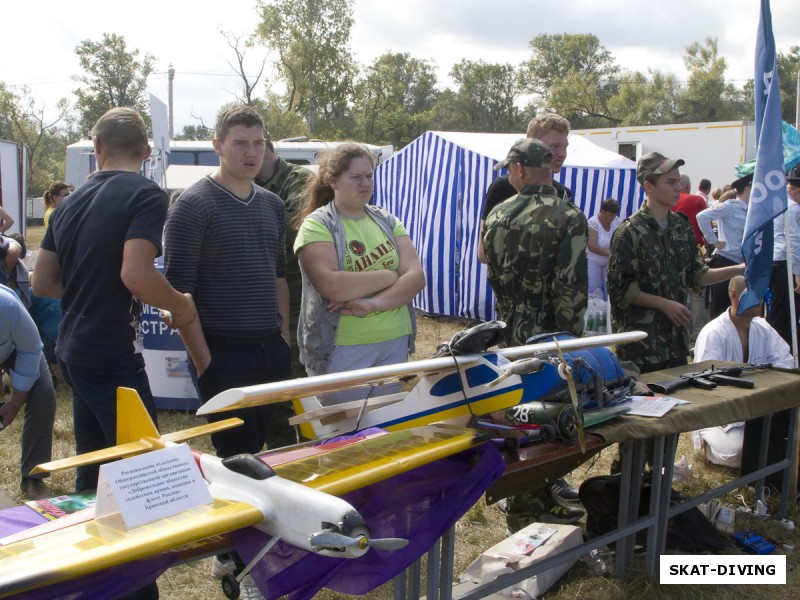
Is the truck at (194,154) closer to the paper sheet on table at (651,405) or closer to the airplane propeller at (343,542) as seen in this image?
the paper sheet on table at (651,405)

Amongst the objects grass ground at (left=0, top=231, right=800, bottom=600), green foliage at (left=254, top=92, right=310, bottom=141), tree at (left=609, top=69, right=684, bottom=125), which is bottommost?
grass ground at (left=0, top=231, right=800, bottom=600)

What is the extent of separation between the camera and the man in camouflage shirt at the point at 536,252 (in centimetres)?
322

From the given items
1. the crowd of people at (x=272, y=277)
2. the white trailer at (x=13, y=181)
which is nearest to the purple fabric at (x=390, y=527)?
the crowd of people at (x=272, y=277)

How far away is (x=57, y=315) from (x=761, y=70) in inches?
209

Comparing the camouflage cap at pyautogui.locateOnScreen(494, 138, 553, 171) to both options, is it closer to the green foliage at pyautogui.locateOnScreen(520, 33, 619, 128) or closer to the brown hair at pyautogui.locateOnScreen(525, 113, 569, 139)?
the brown hair at pyautogui.locateOnScreen(525, 113, 569, 139)

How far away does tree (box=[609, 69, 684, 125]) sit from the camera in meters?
57.7

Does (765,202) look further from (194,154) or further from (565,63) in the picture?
(565,63)

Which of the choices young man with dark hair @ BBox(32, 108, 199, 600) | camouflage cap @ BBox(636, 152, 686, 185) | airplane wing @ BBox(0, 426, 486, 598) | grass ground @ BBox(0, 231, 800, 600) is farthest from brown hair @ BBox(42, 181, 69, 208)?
airplane wing @ BBox(0, 426, 486, 598)

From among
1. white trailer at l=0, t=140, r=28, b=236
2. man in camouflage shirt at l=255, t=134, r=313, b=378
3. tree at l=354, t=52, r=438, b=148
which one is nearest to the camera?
man in camouflage shirt at l=255, t=134, r=313, b=378

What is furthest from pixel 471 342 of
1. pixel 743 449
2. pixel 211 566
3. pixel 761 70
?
pixel 761 70

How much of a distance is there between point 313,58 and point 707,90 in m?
33.2

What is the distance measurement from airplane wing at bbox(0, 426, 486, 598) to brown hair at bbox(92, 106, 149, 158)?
118 cm

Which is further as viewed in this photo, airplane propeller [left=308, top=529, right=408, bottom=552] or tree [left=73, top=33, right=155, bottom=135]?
tree [left=73, top=33, right=155, bottom=135]

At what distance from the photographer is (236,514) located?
1.54 metres
